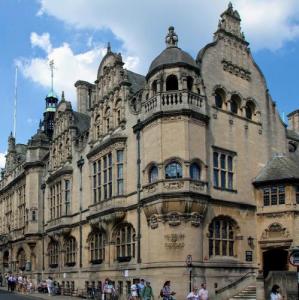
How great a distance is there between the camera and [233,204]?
3825cm

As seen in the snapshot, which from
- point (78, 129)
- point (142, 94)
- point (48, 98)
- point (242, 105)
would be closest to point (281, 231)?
point (242, 105)

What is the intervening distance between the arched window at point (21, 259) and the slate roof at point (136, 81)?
26.9m

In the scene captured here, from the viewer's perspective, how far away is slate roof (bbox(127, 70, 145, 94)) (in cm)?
4371

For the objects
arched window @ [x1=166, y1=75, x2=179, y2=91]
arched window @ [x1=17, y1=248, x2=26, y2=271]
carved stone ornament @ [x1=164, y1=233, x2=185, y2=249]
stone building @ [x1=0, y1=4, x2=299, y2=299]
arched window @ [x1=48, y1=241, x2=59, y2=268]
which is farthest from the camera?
arched window @ [x1=17, y1=248, x2=26, y2=271]

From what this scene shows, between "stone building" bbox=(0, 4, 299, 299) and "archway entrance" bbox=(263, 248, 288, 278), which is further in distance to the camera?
"archway entrance" bbox=(263, 248, 288, 278)

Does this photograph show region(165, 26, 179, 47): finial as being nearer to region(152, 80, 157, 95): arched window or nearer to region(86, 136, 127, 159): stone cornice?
region(152, 80, 157, 95): arched window

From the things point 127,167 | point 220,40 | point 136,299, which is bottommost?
point 136,299

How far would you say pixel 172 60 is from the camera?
3691 cm

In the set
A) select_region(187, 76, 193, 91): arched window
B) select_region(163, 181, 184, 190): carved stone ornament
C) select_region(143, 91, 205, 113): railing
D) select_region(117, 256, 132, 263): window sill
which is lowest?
select_region(117, 256, 132, 263): window sill

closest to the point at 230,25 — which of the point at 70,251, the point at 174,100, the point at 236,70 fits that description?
the point at 236,70

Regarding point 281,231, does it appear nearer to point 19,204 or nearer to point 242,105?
point 242,105

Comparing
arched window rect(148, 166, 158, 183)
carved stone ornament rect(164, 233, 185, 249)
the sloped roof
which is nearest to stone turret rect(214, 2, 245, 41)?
arched window rect(148, 166, 158, 183)

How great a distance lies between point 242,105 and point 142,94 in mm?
7705

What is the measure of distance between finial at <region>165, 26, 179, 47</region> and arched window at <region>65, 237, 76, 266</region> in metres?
20.2
